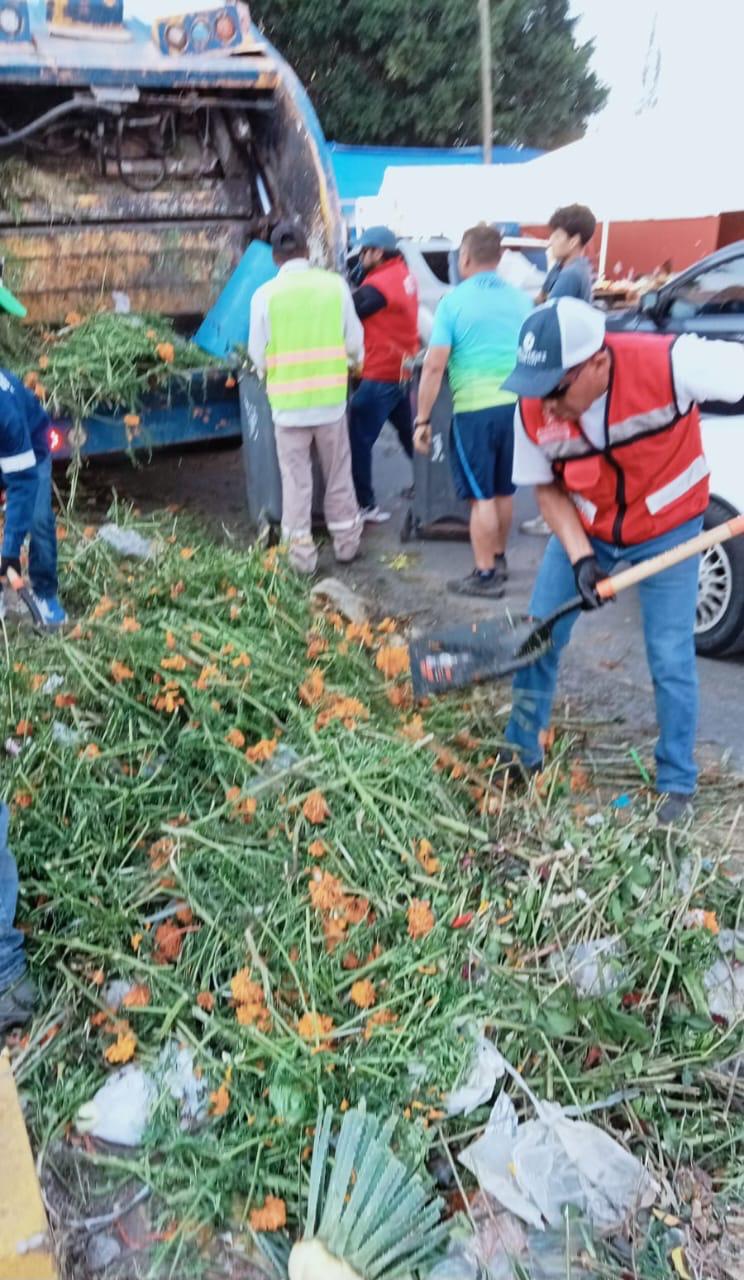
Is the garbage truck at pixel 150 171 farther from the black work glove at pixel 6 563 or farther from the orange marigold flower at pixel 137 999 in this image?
the orange marigold flower at pixel 137 999

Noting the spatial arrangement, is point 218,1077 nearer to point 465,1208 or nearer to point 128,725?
point 465,1208

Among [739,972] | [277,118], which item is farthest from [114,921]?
[277,118]

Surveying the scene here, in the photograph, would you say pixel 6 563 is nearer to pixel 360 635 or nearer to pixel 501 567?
pixel 360 635

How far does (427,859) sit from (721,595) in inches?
87.3

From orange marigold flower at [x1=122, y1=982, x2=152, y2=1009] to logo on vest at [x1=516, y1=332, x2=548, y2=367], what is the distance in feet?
6.17

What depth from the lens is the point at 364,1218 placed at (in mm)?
1916

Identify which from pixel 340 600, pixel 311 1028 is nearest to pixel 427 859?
pixel 311 1028

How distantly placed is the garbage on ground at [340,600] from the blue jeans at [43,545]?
1097 mm

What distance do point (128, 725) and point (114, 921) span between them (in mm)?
749

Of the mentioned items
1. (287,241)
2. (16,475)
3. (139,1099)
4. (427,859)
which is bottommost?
(139,1099)

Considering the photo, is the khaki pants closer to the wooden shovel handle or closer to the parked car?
the parked car

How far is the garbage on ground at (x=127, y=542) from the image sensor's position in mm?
4699

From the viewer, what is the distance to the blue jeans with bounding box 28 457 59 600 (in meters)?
4.17

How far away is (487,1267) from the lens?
193cm
